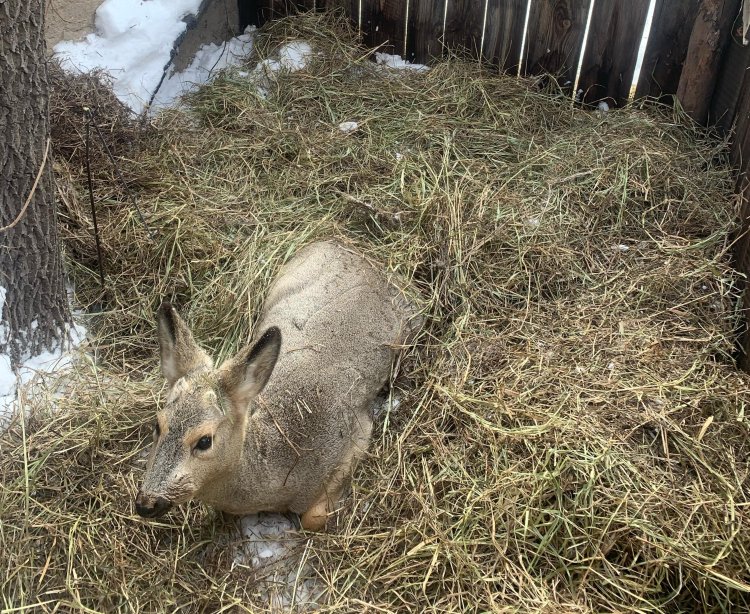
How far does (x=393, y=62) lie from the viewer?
655 centimetres

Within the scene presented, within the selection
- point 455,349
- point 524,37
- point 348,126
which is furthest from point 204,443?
point 524,37

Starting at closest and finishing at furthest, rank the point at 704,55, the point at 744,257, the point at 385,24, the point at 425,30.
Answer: the point at 744,257
the point at 704,55
the point at 425,30
the point at 385,24

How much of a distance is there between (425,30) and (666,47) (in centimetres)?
189

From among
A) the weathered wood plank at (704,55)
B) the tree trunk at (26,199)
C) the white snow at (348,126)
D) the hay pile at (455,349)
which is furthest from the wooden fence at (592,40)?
the tree trunk at (26,199)

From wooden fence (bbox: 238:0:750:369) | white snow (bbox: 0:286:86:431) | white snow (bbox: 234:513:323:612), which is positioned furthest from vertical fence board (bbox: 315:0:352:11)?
white snow (bbox: 234:513:323:612)

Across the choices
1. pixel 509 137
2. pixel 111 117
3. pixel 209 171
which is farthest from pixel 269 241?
pixel 509 137

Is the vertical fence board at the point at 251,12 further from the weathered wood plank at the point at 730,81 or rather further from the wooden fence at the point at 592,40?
the weathered wood plank at the point at 730,81

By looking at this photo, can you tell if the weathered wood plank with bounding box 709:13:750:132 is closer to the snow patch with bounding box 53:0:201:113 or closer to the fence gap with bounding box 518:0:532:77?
the fence gap with bounding box 518:0:532:77

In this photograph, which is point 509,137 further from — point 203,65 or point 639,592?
point 639,592

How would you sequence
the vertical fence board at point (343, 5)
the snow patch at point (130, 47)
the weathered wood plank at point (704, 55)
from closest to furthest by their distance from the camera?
the weathered wood plank at point (704, 55) → the snow patch at point (130, 47) → the vertical fence board at point (343, 5)

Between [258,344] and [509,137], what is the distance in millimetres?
3165

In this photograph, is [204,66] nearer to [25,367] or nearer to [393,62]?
[393,62]

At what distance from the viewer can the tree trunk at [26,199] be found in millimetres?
3512

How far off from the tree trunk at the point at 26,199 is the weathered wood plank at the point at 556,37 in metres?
3.85
